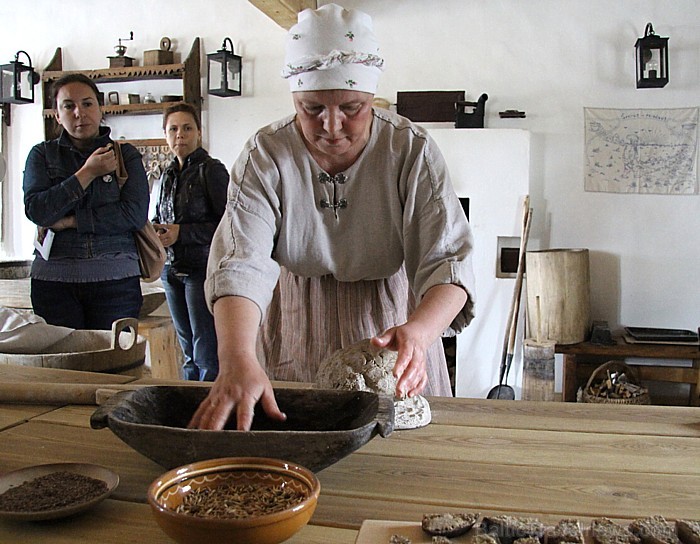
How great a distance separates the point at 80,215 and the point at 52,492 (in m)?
1.76

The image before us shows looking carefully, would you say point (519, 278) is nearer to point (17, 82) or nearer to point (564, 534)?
point (564, 534)

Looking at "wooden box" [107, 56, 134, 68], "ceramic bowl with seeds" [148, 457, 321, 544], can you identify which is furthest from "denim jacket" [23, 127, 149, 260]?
"wooden box" [107, 56, 134, 68]

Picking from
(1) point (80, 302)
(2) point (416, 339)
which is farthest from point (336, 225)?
(1) point (80, 302)

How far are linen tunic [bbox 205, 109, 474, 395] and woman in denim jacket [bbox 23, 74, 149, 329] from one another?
1.13m

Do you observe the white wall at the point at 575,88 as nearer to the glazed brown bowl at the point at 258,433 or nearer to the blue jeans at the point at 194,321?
the blue jeans at the point at 194,321

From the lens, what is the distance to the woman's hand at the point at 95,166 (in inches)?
97.7

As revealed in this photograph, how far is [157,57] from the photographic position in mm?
4723

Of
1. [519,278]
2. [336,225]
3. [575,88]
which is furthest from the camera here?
[575,88]

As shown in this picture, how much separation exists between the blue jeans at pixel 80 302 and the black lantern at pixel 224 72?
220 centimetres

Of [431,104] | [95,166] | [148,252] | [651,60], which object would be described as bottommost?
[148,252]

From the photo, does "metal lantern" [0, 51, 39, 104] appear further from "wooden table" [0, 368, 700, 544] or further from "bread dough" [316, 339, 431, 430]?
"bread dough" [316, 339, 431, 430]

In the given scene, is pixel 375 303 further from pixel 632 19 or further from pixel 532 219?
pixel 632 19

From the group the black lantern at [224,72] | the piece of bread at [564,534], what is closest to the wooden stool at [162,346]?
the black lantern at [224,72]

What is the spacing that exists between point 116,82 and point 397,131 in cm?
392
